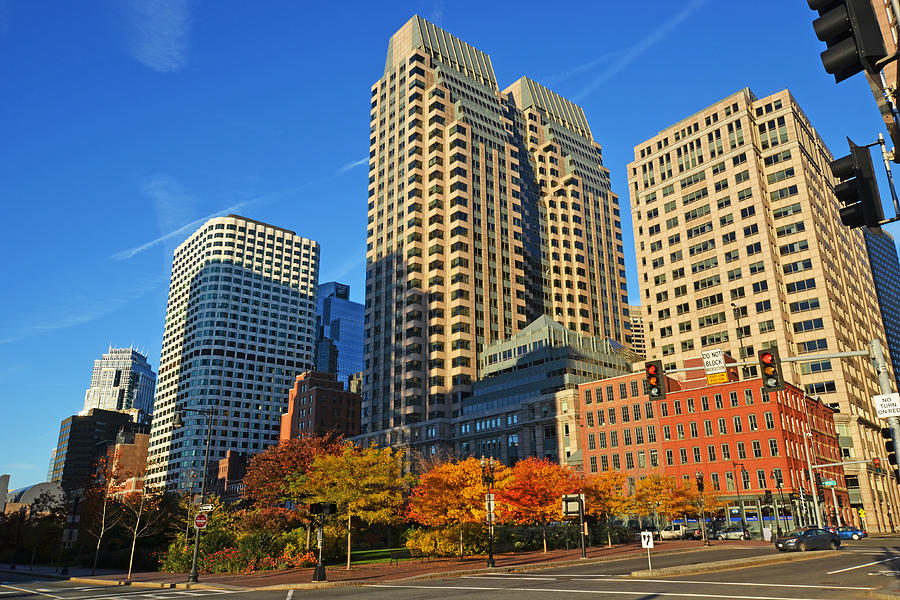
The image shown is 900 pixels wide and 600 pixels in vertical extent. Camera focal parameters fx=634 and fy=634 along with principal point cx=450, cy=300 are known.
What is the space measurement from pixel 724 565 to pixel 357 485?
22.6 meters

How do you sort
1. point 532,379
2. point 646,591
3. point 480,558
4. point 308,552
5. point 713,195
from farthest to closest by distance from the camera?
point 713,195 → point 532,379 → point 480,558 → point 308,552 → point 646,591

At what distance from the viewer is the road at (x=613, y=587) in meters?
21.6

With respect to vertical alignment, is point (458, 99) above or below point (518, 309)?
above

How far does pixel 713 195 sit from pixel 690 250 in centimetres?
1110

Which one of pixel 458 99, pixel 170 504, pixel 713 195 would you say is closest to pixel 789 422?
pixel 713 195

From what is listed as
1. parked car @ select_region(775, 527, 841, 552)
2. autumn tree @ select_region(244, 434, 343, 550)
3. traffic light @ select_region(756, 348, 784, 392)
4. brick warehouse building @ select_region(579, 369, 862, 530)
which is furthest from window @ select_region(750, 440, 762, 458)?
traffic light @ select_region(756, 348, 784, 392)

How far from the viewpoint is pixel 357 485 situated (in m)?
42.4

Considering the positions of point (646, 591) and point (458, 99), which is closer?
point (646, 591)

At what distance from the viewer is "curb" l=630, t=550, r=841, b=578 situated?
28.8m

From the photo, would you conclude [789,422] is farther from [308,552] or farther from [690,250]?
[308,552]

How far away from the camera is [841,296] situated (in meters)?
115

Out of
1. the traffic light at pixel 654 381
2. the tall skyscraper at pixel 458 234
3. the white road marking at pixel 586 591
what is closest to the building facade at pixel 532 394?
the tall skyscraper at pixel 458 234

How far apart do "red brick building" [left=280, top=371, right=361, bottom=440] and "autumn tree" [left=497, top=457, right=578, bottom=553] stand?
117090 mm

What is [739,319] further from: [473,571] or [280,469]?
[473,571]
